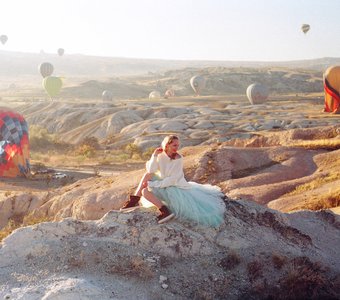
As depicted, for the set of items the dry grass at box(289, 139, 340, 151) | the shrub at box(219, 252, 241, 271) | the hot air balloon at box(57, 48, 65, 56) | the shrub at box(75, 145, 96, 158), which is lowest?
the shrub at box(75, 145, 96, 158)

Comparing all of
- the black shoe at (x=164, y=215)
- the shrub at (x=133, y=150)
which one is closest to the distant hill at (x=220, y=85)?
the shrub at (x=133, y=150)

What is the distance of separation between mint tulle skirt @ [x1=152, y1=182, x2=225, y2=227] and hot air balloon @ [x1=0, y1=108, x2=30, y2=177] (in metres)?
25.3

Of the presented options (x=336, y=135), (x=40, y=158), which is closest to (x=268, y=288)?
(x=336, y=135)

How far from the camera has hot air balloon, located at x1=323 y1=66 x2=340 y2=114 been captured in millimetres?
55812

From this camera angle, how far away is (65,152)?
4619 cm

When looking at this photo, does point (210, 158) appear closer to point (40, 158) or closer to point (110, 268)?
point (110, 268)

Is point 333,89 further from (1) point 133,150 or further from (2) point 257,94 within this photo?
(1) point 133,150

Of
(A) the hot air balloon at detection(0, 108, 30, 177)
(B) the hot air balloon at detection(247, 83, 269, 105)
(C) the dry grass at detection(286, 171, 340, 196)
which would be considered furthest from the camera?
(B) the hot air balloon at detection(247, 83, 269, 105)

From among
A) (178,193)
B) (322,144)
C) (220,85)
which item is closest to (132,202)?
(178,193)

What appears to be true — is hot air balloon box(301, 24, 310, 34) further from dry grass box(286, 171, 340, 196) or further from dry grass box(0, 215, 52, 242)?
dry grass box(0, 215, 52, 242)

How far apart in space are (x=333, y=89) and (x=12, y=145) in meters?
38.0

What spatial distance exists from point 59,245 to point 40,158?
34324 mm

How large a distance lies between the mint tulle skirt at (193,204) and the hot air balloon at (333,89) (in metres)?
50.1

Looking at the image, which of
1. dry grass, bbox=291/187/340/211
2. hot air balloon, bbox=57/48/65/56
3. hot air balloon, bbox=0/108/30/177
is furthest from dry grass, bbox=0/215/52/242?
hot air balloon, bbox=57/48/65/56
